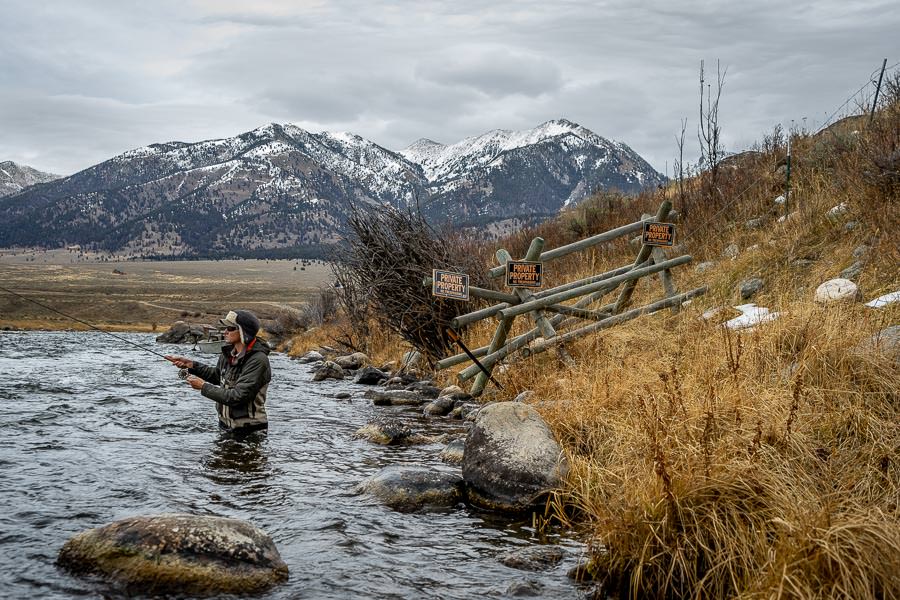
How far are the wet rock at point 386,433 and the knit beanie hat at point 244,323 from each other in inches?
68.5

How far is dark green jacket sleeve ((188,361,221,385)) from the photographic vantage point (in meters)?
7.99

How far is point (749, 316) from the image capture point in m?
8.21

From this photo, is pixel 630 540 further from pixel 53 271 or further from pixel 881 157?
pixel 53 271

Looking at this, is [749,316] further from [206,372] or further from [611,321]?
[206,372]

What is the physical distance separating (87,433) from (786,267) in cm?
941

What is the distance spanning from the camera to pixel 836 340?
18.7 ft

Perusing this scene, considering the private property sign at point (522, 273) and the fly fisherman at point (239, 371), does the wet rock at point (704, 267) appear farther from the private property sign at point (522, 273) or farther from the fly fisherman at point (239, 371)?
the fly fisherman at point (239, 371)

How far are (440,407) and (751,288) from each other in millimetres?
4580

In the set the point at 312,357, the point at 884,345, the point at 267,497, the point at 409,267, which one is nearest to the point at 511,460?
the point at 267,497

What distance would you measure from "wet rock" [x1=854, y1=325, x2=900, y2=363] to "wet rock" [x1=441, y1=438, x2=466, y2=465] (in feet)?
11.4

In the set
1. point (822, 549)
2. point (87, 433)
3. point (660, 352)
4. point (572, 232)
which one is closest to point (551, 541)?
point (822, 549)

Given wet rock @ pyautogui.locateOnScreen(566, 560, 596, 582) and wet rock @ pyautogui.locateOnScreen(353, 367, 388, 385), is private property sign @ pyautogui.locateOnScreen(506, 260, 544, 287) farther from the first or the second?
wet rock @ pyautogui.locateOnScreen(353, 367, 388, 385)

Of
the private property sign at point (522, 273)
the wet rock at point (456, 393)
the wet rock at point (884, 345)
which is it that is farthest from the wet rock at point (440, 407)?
the wet rock at point (884, 345)

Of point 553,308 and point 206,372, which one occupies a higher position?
point 553,308
